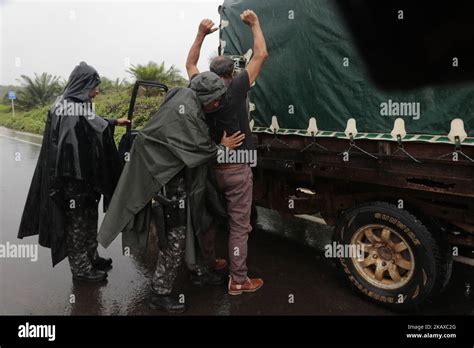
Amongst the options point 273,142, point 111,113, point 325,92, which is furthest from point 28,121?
point 325,92

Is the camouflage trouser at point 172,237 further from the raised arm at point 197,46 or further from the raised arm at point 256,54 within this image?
the raised arm at point 197,46

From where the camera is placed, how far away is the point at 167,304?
3.40 metres

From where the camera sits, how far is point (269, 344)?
299 centimetres

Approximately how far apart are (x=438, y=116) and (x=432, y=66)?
0.37 m

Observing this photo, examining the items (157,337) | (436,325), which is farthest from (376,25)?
(157,337)

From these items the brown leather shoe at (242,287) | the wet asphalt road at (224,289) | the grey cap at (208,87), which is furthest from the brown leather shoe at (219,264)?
the grey cap at (208,87)

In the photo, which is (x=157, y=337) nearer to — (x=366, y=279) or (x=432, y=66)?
(x=366, y=279)

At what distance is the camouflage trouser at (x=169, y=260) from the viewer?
3301 mm

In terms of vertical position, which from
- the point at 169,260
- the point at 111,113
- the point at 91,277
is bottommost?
the point at 91,277

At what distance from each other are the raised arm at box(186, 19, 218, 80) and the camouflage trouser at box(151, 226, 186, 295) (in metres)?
1.60

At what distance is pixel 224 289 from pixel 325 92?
2157mm


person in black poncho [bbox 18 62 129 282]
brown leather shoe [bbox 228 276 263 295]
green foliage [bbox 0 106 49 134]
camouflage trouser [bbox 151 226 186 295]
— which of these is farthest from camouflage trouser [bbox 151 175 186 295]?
green foliage [bbox 0 106 49 134]

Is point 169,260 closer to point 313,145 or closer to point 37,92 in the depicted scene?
point 313,145

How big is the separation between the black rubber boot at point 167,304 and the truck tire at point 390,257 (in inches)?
60.7
